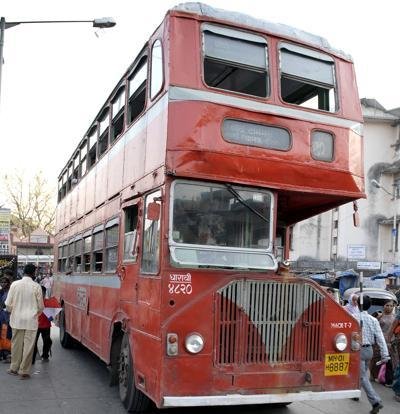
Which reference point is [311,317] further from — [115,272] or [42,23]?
[42,23]

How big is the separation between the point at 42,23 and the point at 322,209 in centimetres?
1035

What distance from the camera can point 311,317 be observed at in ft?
20.5

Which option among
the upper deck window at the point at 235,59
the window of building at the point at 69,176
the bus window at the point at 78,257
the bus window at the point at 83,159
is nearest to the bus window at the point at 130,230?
the upper deck window at the point at 235,59

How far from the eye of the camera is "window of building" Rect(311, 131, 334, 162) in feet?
22.4

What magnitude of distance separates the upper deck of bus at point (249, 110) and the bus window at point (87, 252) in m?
3.35

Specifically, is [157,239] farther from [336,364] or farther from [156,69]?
[336,364]

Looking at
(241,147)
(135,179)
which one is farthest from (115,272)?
(241,147)

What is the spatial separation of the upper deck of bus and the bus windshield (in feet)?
0.57

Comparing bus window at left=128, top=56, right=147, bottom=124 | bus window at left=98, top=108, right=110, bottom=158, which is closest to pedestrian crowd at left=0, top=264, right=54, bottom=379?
bus window at left=98, top=108, right=110, bottom=158

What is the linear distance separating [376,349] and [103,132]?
6.36 m

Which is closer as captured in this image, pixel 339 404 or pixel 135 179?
pixel 135 179

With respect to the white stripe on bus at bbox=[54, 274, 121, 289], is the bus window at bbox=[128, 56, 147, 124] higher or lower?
higher

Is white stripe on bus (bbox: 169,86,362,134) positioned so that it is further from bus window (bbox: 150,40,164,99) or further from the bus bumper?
the bus bumper

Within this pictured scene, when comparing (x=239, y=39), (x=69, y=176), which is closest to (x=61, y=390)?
(x=239, y=39)
